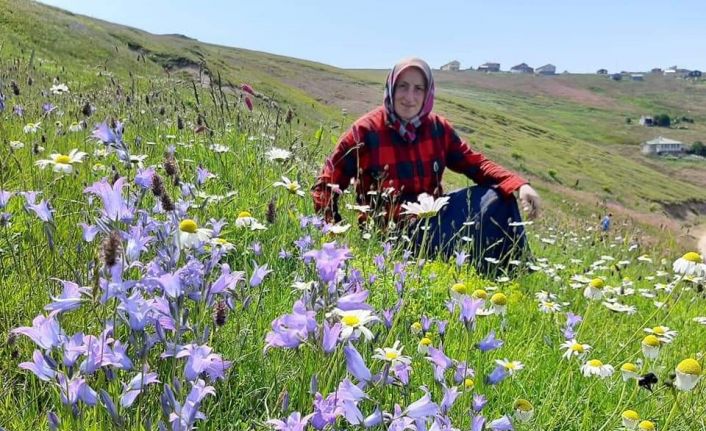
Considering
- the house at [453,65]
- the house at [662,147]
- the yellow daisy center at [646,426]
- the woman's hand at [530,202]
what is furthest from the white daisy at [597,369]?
the house at [453,65]

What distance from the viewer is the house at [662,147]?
8588 cm

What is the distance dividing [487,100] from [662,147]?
82.7ft

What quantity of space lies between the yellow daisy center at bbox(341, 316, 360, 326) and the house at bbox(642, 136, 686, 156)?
92.4 metres

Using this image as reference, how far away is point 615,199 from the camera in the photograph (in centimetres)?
4522

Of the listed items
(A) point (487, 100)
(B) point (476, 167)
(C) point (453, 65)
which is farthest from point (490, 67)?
(B) point (476, 167)

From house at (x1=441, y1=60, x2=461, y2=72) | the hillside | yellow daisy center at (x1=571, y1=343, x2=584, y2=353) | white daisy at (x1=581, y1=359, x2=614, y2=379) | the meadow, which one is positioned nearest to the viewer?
the meadow

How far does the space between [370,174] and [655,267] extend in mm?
3741

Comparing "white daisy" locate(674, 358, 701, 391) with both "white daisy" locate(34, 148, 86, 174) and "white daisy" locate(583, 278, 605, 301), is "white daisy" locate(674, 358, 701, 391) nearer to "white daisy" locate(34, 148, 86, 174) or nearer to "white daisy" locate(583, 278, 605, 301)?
"white daisy" locate(583, 278, 605, 301)

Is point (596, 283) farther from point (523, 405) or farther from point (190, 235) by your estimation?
point (190, 235)

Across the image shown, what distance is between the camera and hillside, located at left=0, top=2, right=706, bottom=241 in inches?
781

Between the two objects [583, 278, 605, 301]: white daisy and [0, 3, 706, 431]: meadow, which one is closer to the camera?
[0, 3, 706, 431]: meadow

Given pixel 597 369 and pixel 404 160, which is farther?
pixel 404 160

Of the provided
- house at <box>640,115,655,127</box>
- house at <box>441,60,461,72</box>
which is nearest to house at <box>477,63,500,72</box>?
house at <box>441,60,461,72</box>

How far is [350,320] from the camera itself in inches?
55.1
